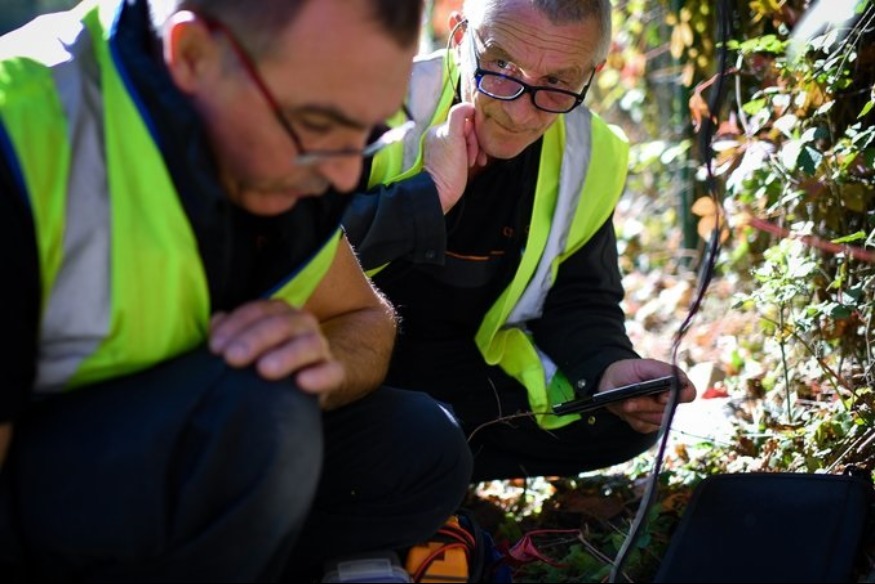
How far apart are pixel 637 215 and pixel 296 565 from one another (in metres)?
3.47

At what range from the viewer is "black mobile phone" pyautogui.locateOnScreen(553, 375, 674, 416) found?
2904 mm

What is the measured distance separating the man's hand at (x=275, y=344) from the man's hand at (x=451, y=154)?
1.04m

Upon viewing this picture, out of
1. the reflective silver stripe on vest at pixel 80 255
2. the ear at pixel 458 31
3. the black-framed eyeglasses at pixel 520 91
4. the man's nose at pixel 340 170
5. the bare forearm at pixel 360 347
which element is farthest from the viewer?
the ear at pixel 458 31

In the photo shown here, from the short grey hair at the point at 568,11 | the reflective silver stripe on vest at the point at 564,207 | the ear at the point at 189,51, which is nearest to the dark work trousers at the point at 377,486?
the ear at the point at 189,51

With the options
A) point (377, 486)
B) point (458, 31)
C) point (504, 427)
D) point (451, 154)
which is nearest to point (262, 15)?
point (377, 486)

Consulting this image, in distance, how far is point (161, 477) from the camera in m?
1.92

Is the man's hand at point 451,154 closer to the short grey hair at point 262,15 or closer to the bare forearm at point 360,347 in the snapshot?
the bare forearm at point 360,347

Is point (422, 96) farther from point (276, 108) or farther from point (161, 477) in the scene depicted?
point (161, 477)

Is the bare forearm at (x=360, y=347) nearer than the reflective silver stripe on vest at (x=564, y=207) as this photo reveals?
Yes

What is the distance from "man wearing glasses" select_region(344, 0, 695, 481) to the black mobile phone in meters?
0.07

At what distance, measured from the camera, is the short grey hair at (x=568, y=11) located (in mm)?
3055

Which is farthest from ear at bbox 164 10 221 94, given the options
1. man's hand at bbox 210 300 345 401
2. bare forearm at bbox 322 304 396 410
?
bare forearm at bbox 322 304 396 410

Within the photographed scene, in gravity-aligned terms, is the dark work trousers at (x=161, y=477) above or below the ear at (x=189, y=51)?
below

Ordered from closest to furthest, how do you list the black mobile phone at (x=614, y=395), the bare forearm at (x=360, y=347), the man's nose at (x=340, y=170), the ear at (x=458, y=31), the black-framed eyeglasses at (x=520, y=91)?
the man's nose at (x=340, y=170), the bare forearm at (x=360, y=347), the black mobile phone at (x=614, y=395), the black-framed eyeglasses at (x=520, y=91), the ear at (x=458, y=31)
